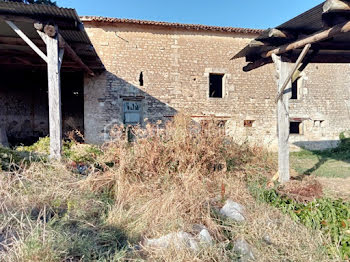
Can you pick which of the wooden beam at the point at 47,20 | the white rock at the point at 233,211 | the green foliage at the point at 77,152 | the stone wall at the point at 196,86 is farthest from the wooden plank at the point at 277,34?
the stone wall at the point at 196,86

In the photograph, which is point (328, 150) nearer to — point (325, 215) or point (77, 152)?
point (325, 215)

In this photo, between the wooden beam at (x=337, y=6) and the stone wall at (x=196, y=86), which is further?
the stone wall at (x=196, y=86)

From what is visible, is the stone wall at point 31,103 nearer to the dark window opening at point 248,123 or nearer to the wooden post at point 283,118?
the dark window opening at point 248,123

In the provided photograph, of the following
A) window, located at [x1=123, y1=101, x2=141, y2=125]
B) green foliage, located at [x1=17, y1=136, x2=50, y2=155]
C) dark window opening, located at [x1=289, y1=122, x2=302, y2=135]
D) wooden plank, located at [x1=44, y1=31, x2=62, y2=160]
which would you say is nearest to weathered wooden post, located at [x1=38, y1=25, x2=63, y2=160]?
wooden plank, located at [x1=44, y1=31, x2=62, y2=160]

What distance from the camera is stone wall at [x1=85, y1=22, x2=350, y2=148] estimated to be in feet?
30.6

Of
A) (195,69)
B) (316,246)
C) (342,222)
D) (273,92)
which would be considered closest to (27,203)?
(316,246)

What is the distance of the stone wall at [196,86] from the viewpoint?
9.33 metres

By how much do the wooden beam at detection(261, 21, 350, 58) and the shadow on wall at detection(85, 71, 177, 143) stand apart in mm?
5554

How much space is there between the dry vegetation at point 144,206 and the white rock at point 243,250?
0.19 ft

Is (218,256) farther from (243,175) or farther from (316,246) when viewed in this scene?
(243,175)

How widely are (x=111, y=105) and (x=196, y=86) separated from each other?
349cm

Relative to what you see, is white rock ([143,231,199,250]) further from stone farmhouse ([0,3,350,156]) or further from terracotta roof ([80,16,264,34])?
terracotta roof ([80,16,264,34])

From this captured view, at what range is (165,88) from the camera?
9.77 m

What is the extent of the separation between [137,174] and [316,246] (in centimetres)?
261
